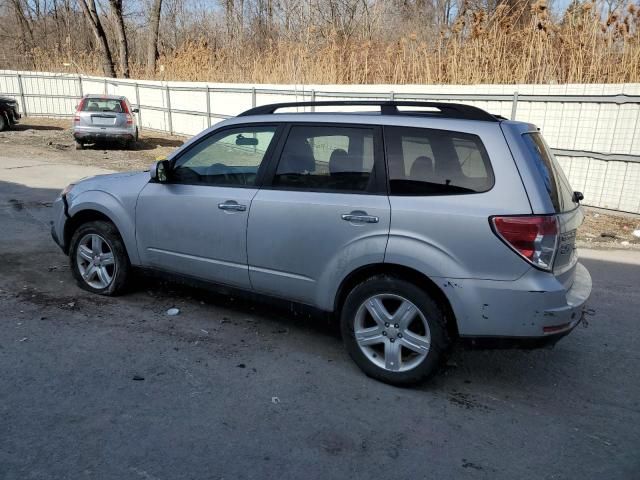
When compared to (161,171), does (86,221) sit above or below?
below

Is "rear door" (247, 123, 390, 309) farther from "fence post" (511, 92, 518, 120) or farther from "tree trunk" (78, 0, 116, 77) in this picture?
"tree trunk" (78, 0, 116, 77)

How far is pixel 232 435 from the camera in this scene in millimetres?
2938

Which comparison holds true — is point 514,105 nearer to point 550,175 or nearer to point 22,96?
point 550,175

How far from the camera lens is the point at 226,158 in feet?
14.4

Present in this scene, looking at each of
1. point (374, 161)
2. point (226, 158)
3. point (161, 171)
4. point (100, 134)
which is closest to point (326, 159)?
point (374, 161)

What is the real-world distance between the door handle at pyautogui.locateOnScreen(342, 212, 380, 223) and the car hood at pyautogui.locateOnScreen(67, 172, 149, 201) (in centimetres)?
204

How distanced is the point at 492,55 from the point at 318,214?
9877 millimetres

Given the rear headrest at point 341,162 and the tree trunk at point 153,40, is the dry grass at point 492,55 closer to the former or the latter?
the rear headrest at point 341,162

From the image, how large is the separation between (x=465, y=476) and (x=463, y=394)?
0.88 m

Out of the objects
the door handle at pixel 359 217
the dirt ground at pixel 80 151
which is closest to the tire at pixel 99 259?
the door handle at pixel 359 217

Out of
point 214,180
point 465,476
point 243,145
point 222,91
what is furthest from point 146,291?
point 222,91

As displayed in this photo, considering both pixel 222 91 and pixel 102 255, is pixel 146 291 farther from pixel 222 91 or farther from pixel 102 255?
pixel 222 91

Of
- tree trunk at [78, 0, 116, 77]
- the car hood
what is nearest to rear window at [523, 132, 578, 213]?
the car hood

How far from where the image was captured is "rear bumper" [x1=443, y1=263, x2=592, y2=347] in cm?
311
